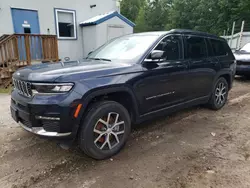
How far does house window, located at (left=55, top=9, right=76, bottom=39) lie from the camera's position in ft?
31.9

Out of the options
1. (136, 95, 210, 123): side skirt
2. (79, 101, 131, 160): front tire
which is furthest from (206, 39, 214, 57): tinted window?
(79, 101, 131, 160): front tire

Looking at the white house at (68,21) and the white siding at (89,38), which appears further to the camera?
the white siding at (89,38)

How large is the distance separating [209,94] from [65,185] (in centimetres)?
356

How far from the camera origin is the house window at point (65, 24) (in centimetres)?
971

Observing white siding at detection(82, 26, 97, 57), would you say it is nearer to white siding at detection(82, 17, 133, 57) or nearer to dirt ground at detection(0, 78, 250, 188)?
white siding at detection(82, 17, 133, 57)

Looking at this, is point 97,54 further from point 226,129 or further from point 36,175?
point 226,129

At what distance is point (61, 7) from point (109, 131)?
837 cm

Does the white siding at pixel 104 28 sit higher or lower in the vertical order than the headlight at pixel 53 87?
higher

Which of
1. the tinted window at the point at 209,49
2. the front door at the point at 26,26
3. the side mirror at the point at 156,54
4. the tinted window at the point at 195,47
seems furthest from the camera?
the front door at the point at 26,26

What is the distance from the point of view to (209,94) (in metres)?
4.75

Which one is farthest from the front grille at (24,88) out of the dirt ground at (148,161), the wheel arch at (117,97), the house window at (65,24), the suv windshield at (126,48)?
the house window at (65,24)

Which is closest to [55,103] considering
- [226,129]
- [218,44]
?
[226,129]

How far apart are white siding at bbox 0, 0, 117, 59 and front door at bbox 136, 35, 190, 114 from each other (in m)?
7.09

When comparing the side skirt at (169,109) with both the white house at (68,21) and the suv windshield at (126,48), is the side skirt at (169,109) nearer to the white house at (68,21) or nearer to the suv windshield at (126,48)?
the suv windshield at (126,48)
